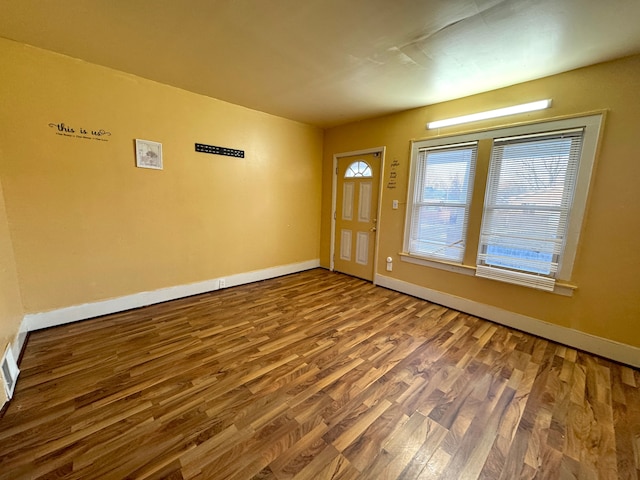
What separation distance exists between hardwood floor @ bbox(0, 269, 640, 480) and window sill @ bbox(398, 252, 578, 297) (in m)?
0.56

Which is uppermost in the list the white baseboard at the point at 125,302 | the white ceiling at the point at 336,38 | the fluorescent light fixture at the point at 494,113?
the white ceiling at the point at 336,38

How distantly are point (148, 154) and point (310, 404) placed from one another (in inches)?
122

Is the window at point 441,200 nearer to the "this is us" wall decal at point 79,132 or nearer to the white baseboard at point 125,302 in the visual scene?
the white baseboard at point 125,302

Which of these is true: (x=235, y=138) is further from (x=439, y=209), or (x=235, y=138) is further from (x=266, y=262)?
(x=439, y=209)

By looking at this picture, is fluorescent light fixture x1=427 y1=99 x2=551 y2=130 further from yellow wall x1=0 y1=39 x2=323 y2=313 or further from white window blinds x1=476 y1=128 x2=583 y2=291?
yellow wall x1=0 y1=39 x2=323 y2=313

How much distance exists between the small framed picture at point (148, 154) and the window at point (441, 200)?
330 centimetres

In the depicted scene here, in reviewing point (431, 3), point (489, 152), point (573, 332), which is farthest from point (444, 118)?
point (573, 332)

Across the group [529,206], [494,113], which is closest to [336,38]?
[494,113]

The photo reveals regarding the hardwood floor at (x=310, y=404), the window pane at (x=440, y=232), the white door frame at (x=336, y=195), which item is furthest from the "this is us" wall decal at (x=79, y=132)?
the window pane at (x=440, y=232)

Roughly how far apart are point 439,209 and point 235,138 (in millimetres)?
3008

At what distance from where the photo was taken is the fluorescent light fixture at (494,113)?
8.40ft

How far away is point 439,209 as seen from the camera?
3.43m

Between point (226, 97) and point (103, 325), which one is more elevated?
point (226, 97)

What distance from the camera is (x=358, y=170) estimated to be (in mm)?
4367
